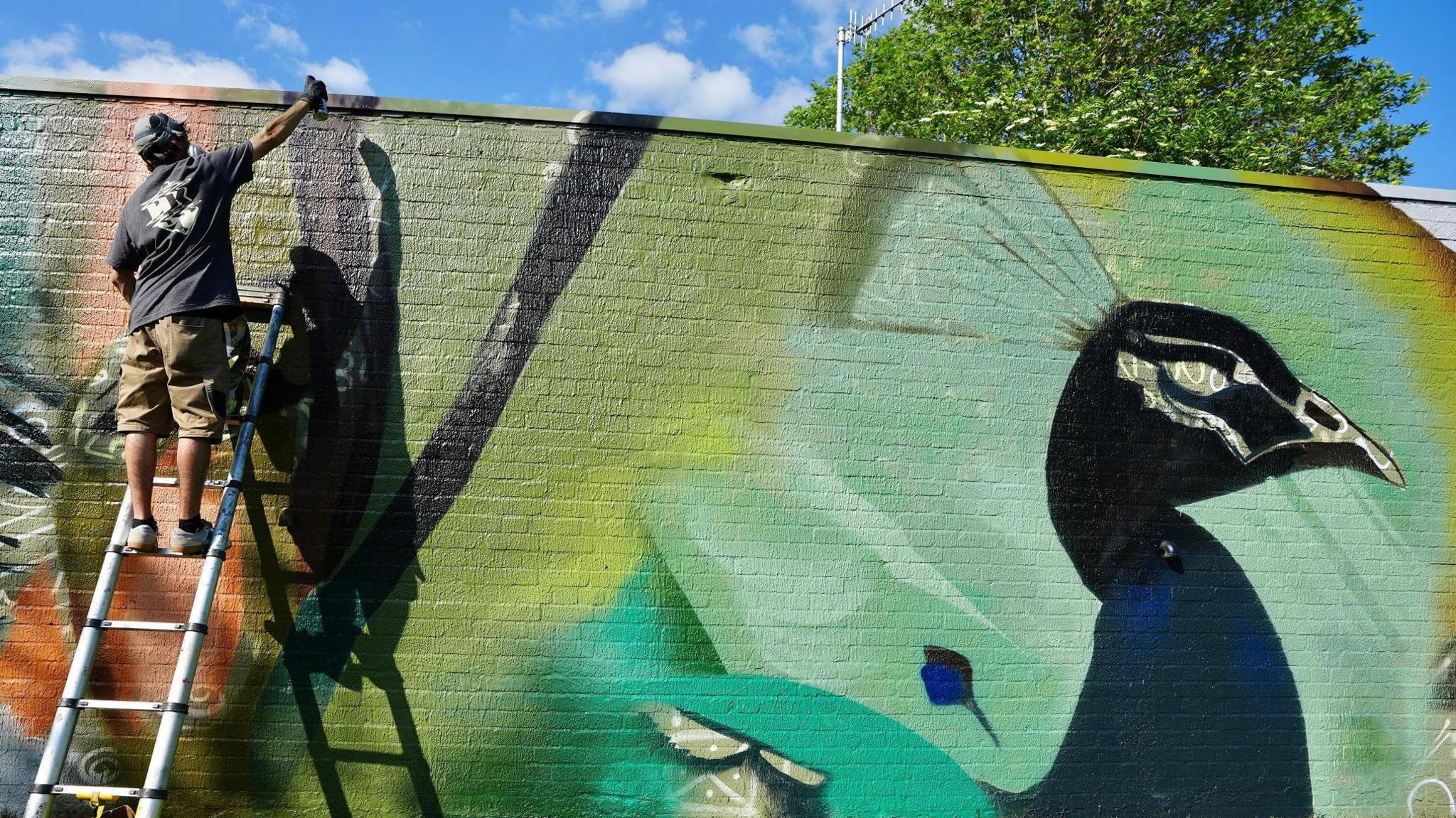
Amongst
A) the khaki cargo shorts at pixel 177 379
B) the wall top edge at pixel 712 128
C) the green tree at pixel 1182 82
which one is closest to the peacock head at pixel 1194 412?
the wall top edge at pixel 712 128

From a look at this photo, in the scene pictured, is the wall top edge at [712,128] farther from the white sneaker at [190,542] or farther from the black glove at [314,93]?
the white sneaker at [190,542]

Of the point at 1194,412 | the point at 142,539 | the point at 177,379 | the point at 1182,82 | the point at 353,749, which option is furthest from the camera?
the point at 1182,82

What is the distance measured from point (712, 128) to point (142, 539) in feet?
10.1

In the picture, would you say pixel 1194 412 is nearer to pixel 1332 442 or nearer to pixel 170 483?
pixel 1332 442

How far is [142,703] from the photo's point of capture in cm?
346

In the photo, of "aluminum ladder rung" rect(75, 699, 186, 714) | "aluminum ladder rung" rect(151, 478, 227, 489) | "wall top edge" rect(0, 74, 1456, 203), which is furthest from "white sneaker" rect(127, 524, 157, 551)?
"wall top edge" rect(0, 74, 1456, 203)

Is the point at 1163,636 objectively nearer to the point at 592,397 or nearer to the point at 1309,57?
the point at 592,397

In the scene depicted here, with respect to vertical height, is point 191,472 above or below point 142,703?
above

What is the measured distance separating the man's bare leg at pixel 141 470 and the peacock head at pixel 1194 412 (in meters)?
4.10

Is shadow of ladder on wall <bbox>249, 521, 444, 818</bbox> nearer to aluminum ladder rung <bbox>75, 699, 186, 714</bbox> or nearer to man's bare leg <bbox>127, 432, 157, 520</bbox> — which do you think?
man's bare leg <bbox>127, 432, 157, 520</bbox>

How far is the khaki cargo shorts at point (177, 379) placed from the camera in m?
3.73

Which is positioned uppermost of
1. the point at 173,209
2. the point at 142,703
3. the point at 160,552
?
the point at 173,209

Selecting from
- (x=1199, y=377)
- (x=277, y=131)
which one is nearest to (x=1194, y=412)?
(x=1199, y=377)

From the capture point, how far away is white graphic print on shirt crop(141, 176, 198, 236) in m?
3.81
